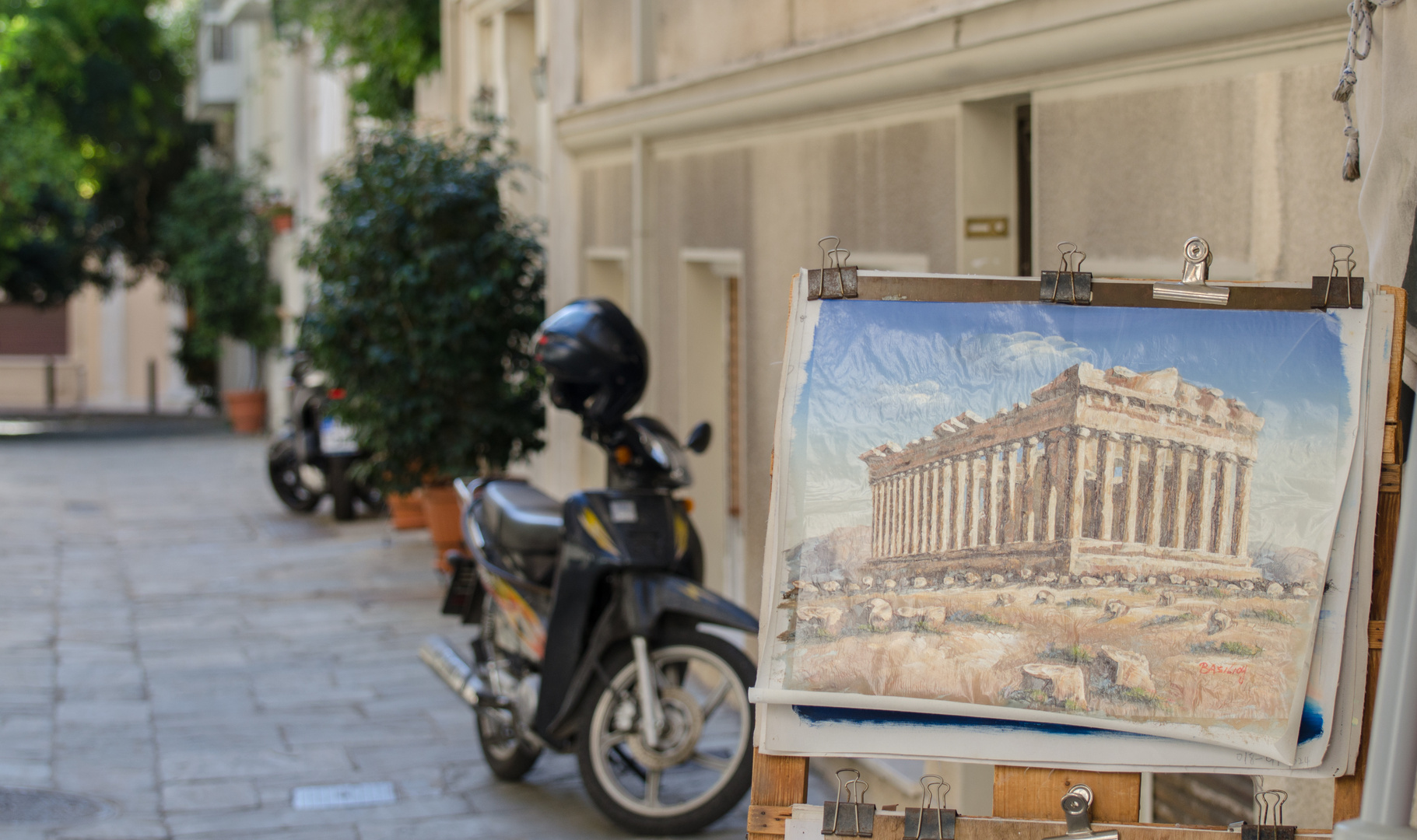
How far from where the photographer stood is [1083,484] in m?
2.39

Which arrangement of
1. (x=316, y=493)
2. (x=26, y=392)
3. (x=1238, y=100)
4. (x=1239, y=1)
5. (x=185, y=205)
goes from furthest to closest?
(x=26, y=392), (x=185, y=205), (x=316, y=493), (x=1238, y=100), (x=1239, y=1)

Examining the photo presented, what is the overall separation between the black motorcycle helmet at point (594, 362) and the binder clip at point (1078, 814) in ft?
9.74

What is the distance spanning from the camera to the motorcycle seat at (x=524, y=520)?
207 inches

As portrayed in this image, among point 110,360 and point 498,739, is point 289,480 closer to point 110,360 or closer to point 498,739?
point 498,739

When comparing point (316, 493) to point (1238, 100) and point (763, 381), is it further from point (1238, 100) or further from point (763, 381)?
point (1238, 100)

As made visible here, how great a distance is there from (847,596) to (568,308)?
3.12m

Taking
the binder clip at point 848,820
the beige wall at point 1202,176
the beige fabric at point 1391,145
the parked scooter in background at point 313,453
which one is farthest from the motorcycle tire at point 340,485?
the beige fabric at point 1391,145

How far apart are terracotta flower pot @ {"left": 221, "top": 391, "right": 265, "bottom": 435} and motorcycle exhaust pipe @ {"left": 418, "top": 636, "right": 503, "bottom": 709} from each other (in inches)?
662

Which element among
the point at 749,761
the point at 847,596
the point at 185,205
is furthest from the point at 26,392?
the point at 847,596

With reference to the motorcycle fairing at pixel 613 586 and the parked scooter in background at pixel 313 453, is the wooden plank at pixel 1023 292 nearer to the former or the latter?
the motorcycle fairing at pixel 613 586

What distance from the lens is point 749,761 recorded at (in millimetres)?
4789

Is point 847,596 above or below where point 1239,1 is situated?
below

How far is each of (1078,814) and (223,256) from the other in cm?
2047

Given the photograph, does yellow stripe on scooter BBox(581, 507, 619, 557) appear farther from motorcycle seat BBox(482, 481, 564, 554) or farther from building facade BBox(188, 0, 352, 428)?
building facade BBox(188, 0, 352, 428)
